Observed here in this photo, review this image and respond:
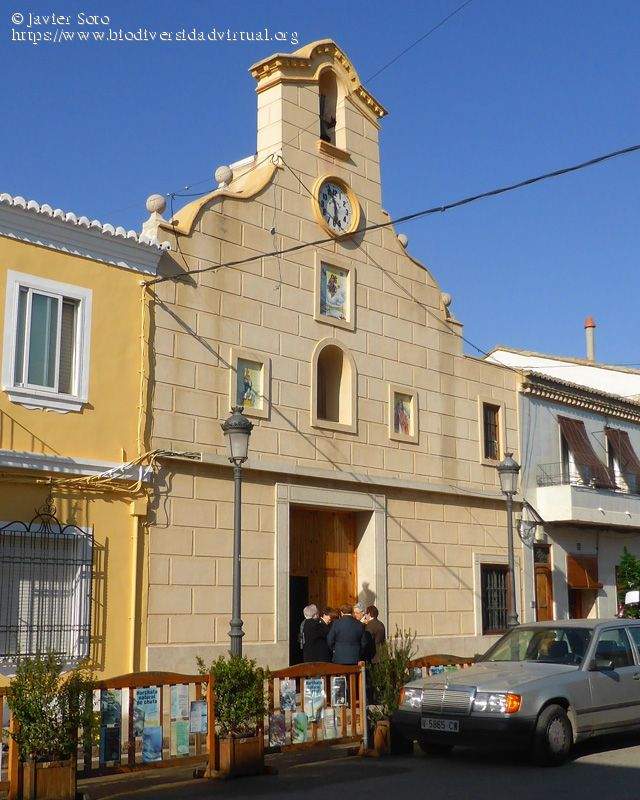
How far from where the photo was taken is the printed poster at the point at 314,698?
37.9ft

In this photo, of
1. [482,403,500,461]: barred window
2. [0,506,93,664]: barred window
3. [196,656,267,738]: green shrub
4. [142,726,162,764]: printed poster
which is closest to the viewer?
[142,726,162,764]: printed poster

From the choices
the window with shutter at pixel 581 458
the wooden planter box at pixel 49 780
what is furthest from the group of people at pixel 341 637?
the window with shutter at pixel 581 458

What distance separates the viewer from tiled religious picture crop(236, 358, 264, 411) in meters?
16.5

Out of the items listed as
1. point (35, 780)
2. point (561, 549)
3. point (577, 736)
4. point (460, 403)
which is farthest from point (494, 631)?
point (35, 780)

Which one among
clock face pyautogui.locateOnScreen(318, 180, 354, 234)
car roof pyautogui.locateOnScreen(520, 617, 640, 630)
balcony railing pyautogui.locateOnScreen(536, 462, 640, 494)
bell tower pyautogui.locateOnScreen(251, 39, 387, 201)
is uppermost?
bell tower pyautogui.locateOnScreen(251, 39, 387, 201)

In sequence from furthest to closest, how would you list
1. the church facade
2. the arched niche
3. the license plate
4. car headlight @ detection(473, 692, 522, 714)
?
the arched niche → the church facade → the license plate → car headlight @ detection(473, 692, 522, 714)

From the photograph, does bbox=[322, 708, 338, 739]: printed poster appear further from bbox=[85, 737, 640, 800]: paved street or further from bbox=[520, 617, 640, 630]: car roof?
bbox=[520, 617, 640, 630]: car roof

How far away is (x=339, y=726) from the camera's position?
466 inches

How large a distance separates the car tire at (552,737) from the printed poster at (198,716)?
3.42m

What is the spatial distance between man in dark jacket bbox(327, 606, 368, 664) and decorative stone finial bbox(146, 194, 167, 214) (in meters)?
6.84

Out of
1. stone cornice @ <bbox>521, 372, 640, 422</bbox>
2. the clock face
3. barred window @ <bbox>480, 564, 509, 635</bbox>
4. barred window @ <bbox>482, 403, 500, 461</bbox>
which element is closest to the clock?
the clock face

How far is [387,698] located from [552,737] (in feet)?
6.61

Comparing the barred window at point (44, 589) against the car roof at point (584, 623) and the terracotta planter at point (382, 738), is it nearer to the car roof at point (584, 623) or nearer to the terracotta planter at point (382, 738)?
the terracotta planter at point (382, 738)

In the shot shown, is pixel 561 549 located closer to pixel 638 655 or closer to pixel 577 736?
pixel 638 655
